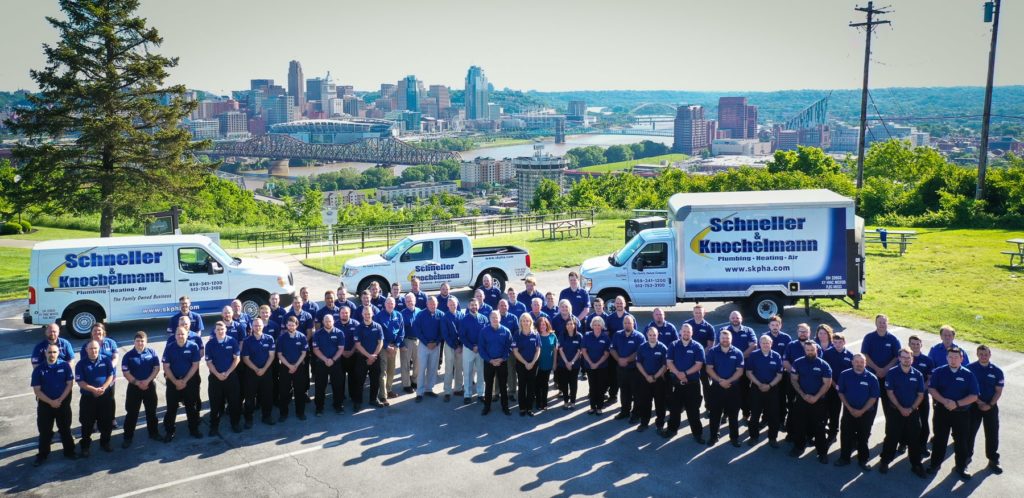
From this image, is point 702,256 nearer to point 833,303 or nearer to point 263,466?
point 833,303

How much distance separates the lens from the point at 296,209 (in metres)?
71.6

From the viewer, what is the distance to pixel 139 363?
10.9 metres

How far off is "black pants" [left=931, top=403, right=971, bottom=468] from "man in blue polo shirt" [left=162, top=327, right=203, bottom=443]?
9.46m

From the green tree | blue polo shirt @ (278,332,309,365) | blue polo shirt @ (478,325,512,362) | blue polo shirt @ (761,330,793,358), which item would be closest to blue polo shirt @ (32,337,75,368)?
blue polo shirt @ (278,332,309,365)

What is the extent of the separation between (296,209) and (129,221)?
2439 cm

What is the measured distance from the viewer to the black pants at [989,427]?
9.84 m

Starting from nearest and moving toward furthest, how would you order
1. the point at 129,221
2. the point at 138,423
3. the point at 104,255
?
the point at 138,423, the point at 104,255, the point at 129,221

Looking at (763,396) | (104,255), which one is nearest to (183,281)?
(104,255)

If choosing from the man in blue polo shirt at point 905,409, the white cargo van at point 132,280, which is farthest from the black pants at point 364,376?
the man in blue polo shirt at point 905,409

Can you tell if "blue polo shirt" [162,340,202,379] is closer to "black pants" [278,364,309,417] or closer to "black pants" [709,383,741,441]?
"black pants" [278,364,309,417]

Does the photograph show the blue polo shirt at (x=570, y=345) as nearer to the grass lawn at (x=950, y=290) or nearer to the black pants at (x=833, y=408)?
the black pants at (x=833, y=408)

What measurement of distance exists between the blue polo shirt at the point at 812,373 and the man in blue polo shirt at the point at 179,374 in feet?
26.0

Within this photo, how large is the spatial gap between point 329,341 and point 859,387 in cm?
714

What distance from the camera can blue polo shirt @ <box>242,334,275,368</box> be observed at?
454 inches
